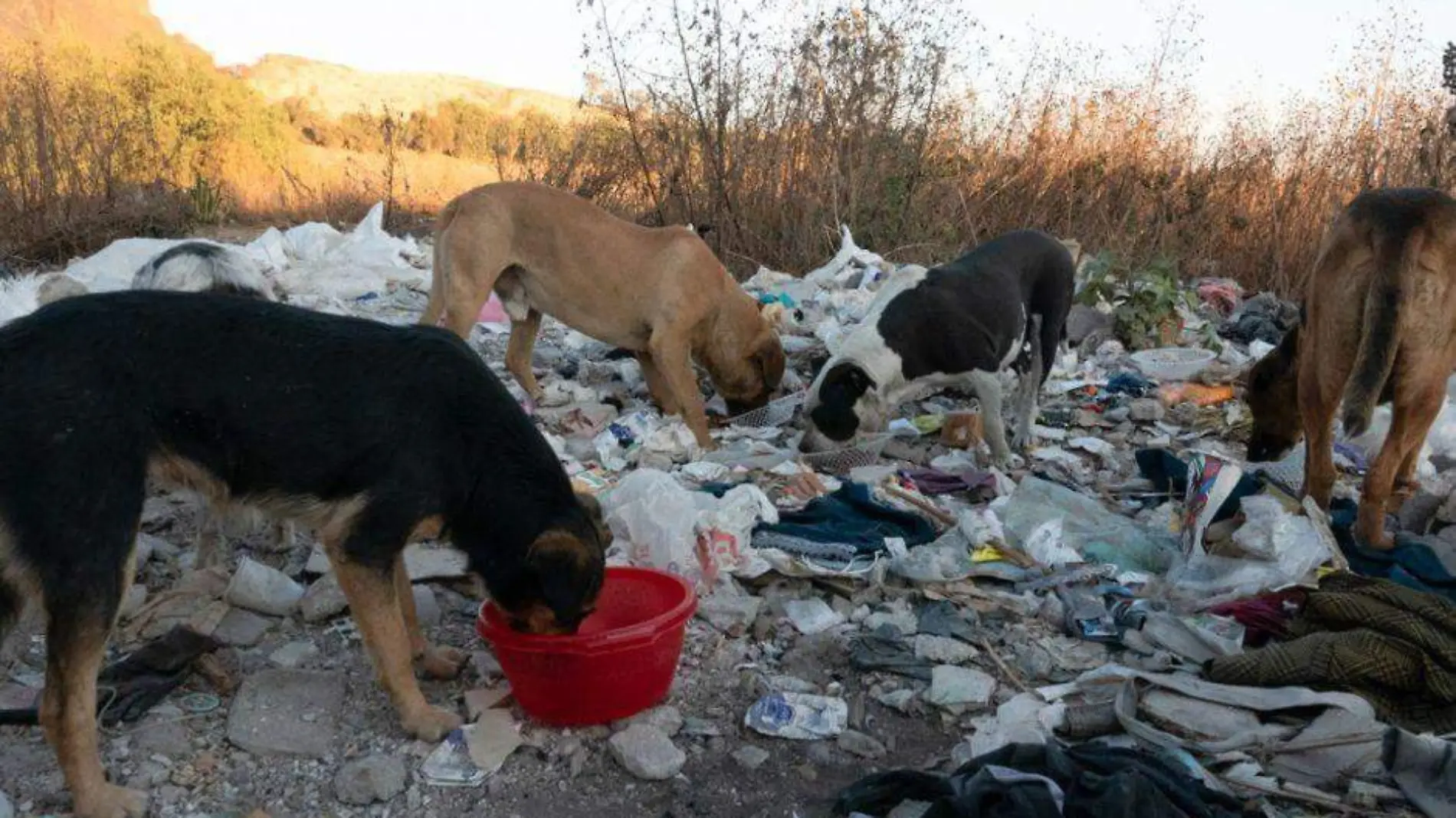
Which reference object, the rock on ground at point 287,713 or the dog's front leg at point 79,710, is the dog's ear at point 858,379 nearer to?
the rock on ground at point 287,713

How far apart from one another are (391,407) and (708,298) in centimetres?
414

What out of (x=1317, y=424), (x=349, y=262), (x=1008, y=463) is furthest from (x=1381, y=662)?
(x=349, y=262)

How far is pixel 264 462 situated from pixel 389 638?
0.64 m

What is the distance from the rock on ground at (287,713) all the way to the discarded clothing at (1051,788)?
5.41 ft

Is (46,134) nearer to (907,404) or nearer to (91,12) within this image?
(907,404)

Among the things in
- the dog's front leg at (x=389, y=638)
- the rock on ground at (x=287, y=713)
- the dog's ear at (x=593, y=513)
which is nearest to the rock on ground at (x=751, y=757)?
the dog's ear at (x=593, y=513)

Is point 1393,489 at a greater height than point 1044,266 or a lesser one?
lesser

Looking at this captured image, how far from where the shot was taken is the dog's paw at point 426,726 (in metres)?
3.41

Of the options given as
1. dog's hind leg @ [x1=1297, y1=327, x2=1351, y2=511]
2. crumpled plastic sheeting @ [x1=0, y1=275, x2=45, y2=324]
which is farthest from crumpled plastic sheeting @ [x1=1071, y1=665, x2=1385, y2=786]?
crumpled plastic sheeting @ [x1=0, y1=275, x2=45, y2=324]

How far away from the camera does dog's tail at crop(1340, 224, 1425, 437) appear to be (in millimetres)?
4621

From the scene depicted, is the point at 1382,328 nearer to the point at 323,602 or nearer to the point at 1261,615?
the point at 1261,615

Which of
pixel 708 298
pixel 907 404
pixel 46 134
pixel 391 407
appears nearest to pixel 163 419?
pixel 391 407

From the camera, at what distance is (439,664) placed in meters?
3.84

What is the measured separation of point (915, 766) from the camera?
11.4 ft
